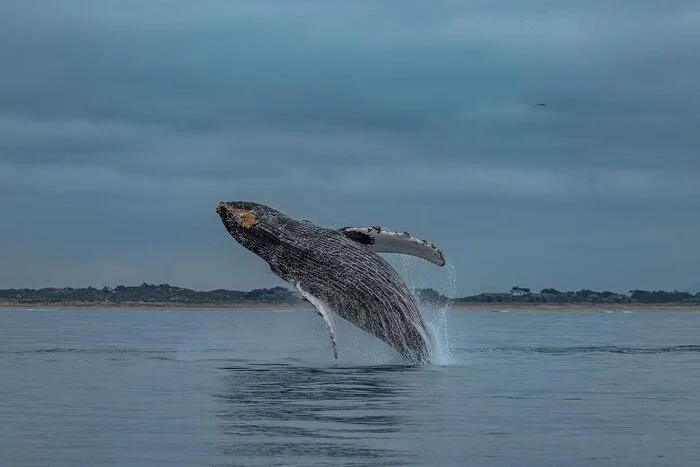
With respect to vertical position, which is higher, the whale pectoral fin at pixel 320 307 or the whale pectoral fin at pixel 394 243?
the whale pectoral fin at pixel 394 243

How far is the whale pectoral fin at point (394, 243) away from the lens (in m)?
27.2

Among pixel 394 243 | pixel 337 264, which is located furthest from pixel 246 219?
pixel 394 243

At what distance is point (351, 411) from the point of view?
1850 centimetres

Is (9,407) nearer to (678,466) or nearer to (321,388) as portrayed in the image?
(321,388)

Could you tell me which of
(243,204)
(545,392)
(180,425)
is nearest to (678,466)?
(180,425)

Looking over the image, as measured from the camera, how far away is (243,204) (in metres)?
27.3

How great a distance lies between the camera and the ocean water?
14.3 meters

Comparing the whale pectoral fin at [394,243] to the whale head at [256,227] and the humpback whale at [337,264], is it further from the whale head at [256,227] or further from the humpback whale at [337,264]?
the whale head at [256,227]

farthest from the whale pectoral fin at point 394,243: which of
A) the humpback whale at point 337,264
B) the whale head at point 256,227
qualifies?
the whale head at point 256,227

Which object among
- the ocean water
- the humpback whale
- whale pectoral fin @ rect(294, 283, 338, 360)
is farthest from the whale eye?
the ocean water

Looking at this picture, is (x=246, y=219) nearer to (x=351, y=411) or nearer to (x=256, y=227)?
(x=256, y=227)

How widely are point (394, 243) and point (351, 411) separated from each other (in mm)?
9382

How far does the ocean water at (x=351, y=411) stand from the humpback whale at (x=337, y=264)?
118 centimetres

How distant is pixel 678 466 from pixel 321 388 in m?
9.80
